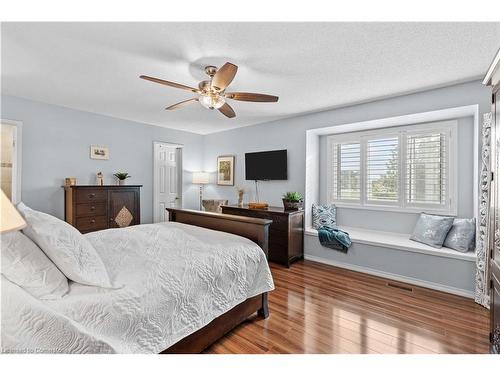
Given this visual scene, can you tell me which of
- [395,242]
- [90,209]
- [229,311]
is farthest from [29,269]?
[395,242]

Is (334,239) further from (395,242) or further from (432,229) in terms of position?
(432,229)

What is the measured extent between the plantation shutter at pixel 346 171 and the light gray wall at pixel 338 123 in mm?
243

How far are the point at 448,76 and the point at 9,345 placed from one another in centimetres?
381

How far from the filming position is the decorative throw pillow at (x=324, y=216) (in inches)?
161

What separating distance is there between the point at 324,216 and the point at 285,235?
2.88 feet

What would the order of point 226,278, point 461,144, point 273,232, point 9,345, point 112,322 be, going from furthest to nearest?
point 273,232
point 461,144
point 226,278
point 112,322
point 9,345

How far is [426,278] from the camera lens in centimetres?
292

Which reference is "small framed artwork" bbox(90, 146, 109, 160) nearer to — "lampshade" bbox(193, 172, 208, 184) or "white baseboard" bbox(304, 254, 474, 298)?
"lampshade" bbox(193, 172, 208, 184)

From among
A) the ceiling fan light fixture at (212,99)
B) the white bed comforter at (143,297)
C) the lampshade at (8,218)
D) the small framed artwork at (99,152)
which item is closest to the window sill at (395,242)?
the white bed comforter at (143,297)

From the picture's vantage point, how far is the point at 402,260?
3.09 metres

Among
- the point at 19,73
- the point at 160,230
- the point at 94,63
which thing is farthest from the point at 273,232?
the point at 19,73
